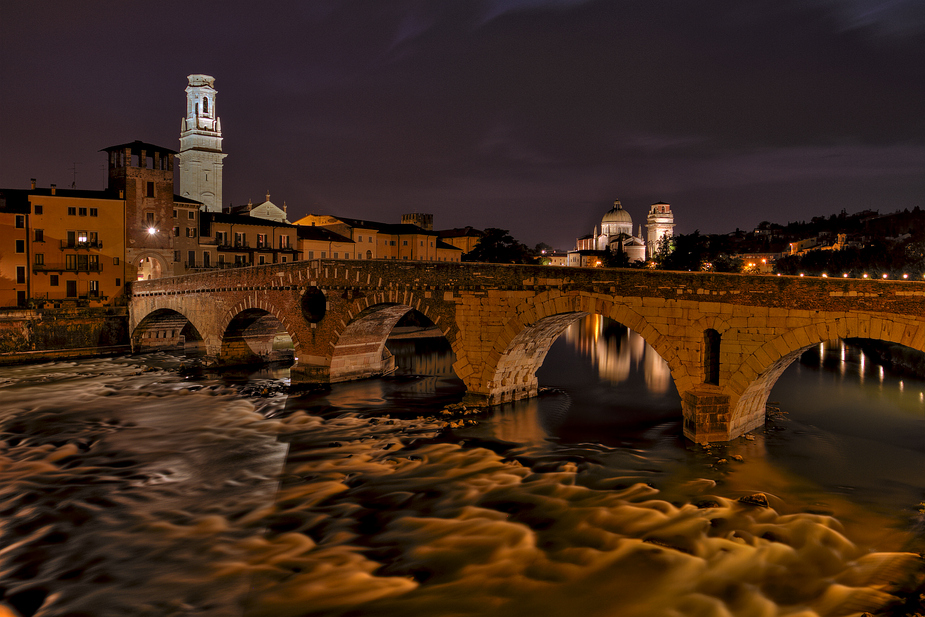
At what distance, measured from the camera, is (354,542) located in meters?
10.6

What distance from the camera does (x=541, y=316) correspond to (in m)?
17.7

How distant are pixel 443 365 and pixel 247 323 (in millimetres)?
10373

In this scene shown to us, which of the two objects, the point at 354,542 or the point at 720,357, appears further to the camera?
the point at 720,357

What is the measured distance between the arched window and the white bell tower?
64422 millimetres

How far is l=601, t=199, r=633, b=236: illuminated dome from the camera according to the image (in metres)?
142

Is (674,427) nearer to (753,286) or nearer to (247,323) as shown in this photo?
(753,286)

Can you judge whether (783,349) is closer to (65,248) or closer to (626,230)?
(65,248)

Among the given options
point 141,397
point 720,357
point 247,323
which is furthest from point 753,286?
point 247,323

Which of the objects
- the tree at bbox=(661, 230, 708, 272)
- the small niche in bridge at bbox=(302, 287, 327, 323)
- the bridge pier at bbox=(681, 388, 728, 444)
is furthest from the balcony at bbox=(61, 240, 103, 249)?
the tree at bbox=(661, 230, 708, 272)

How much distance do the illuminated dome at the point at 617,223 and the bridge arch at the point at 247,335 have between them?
120 metres

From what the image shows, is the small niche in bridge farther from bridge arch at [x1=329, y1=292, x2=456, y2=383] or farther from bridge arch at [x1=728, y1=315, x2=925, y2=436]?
bridge arch at [x1=728, y1=315, x2=925, y2=436]

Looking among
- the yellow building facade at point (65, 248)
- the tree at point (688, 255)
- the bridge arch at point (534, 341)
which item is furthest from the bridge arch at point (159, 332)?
the tree at point (688, 255)

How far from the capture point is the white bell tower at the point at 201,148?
223 feet

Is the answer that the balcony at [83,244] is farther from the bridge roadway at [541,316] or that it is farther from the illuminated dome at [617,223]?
the illuminated dome at [617,223]
